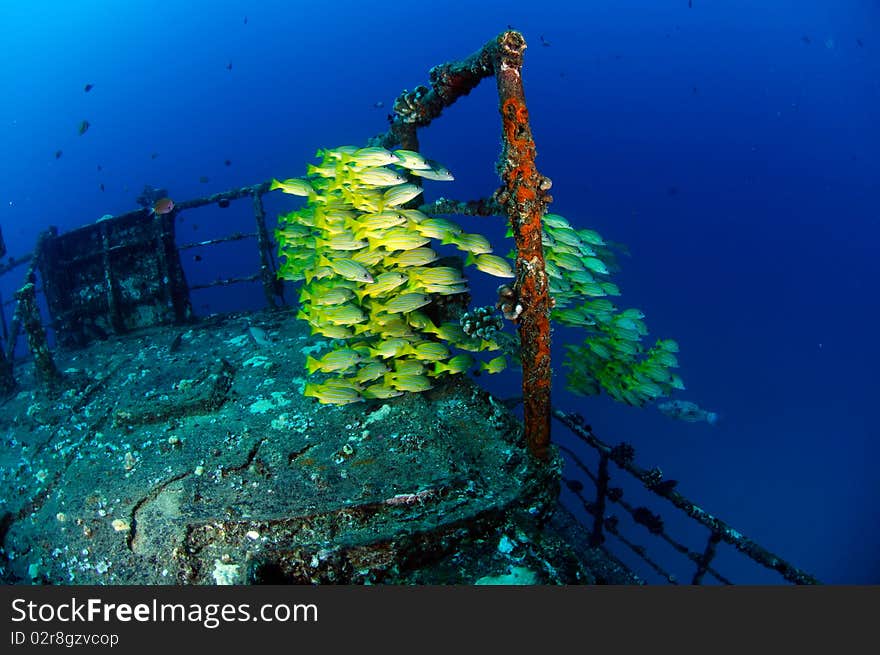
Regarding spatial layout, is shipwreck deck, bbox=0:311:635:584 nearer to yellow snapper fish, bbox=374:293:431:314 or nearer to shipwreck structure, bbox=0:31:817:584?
shipwreck structure, bbox=0:31:817:584

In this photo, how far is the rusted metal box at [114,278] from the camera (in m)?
8.36

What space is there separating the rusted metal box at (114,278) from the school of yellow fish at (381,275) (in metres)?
5.75

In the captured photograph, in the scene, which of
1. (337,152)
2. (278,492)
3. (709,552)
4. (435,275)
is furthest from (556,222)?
→ (278,492)

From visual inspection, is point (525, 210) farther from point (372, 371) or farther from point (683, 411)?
point (683, 411)

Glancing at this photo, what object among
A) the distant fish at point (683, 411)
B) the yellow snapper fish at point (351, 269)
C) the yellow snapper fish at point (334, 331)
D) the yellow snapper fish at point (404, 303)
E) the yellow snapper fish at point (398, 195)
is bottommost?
the distant fish at point (683, 411)

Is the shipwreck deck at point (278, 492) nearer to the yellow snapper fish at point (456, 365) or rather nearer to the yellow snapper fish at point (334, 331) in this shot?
the yellow snapper fish at point (456, 365)

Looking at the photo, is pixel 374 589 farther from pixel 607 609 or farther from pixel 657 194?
pixel 657 194

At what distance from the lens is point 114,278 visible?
27.7 ft

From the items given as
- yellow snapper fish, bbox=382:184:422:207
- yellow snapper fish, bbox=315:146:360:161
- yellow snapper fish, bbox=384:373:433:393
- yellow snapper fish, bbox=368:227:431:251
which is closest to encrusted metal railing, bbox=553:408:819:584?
yellow snapper fish, bbox=384:373:433:393

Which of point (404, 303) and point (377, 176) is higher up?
point (377, 176)

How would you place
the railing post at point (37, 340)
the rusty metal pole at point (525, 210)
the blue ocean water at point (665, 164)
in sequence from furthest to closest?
the blue ocean water at point (665, 164) < the railing post at point (37, 340) < the rusty metal pole at point (525, 210)

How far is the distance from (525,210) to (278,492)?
2.65 meters

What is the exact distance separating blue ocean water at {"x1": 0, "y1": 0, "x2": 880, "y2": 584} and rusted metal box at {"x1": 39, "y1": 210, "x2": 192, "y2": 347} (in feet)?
45.0

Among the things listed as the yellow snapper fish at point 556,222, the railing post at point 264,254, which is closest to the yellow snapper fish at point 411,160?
the yellow snapper fish at point 556,222
